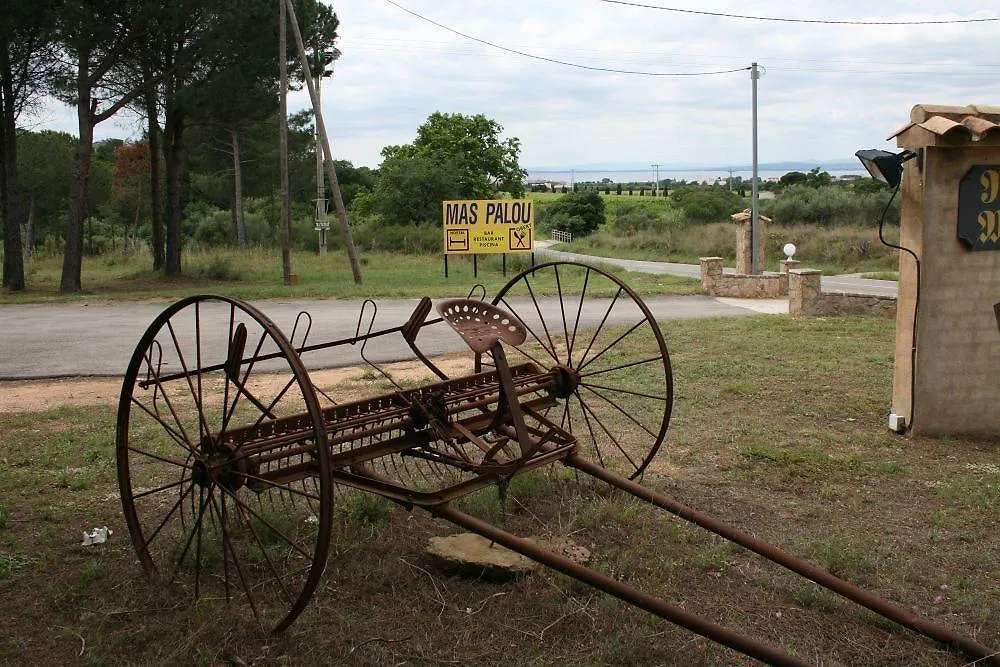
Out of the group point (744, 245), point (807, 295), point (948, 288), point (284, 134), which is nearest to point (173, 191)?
point (284, 134)

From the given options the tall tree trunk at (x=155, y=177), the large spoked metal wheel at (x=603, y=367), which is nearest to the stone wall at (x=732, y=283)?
the large spoked metal wheel at (x=603, y=367)

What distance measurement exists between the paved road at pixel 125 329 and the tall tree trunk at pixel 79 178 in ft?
9.08

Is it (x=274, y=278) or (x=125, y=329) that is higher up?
(x=274, y=278)

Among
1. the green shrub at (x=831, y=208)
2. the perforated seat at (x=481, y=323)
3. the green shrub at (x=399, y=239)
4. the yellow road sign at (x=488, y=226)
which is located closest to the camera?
the perforated seat at (x=481, y=323)

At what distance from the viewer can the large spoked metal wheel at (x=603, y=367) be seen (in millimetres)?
5094

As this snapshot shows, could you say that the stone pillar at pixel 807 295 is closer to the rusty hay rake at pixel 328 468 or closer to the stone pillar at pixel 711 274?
the stone pillar at pixel 711 274

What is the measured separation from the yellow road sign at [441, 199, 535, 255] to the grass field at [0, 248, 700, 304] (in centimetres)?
70

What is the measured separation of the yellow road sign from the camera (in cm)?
2100

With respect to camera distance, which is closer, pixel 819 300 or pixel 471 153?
pixel 819 300

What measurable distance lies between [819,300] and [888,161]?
758cm

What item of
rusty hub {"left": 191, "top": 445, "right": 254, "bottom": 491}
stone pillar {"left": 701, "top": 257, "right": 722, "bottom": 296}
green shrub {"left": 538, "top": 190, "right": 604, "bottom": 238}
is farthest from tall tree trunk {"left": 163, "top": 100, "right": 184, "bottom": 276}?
green shrub {"left": 538, "top": 190, "right": 604, "bottom": 238}

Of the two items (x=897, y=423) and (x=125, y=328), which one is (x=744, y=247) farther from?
(x=897, y=423)

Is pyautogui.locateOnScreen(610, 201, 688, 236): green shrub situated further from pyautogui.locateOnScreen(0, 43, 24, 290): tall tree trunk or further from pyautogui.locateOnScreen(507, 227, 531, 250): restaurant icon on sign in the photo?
pyautogui.locateOnScreen(0, 43, 24, 290): tall tree trunk

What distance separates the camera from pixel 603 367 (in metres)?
8.95
